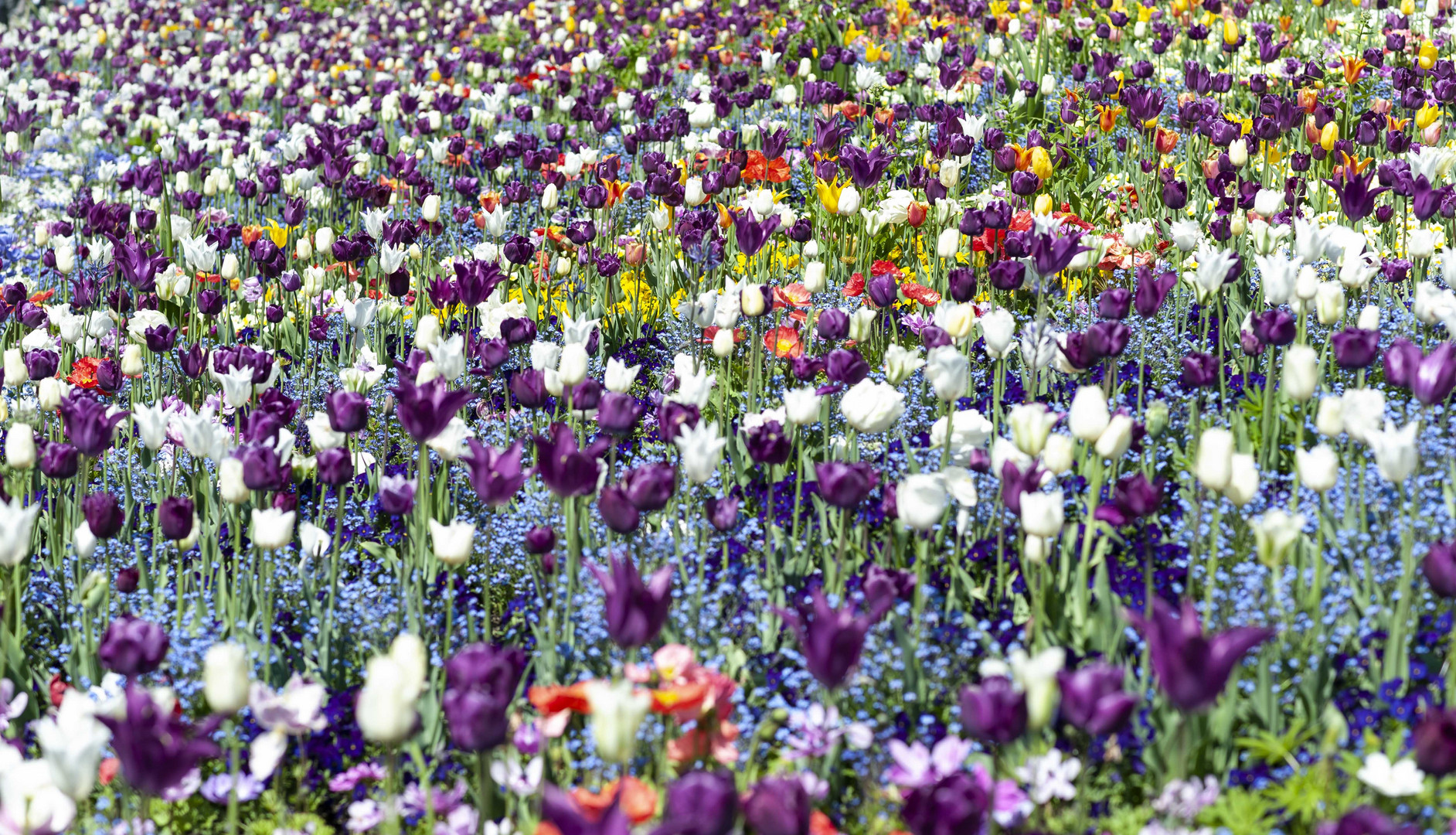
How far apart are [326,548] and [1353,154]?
17.3 feet

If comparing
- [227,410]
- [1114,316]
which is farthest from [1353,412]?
[227,410]

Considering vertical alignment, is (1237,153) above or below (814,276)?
above

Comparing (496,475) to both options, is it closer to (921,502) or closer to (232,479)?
(232,479)

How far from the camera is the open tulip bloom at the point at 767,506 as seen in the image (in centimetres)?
214

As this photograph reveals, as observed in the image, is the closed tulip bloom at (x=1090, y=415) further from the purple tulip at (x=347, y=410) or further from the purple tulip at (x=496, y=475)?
the purple tulip at (x=347, y=410)

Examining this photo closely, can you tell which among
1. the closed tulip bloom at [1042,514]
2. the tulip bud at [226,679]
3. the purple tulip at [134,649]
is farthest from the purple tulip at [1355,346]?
the purple tulip at [134,649]

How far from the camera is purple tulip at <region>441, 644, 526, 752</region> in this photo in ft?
6.32

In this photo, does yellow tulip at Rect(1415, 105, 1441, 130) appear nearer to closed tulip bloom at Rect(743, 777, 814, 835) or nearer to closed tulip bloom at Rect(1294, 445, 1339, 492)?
closed tulip bloom at Rect(1294, 445, 1339, 492)

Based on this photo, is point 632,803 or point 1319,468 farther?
point 1319,468

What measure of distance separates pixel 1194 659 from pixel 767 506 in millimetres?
1604

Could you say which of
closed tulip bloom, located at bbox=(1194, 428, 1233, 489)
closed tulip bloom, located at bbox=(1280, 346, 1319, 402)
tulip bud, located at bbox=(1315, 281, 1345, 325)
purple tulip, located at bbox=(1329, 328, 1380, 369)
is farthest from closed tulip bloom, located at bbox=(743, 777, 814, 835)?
tulip bud, located at bbox=(1315, 281, 1345, 325)

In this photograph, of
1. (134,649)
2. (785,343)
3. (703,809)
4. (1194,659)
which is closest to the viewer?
(703,809)

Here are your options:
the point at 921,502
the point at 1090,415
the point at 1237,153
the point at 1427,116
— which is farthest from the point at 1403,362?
the point at 1427,116

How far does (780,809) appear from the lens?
5.77ft
